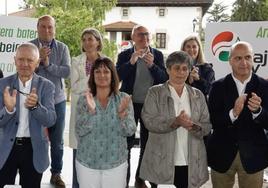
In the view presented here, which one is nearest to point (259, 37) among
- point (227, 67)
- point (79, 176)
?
point (227, 67)

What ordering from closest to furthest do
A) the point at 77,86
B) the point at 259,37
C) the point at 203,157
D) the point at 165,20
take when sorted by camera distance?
the point at 203,157
the point at 77,86
the point at 259,37
the point at 165,20

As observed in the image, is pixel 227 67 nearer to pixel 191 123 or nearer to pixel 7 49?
pixel 191 123

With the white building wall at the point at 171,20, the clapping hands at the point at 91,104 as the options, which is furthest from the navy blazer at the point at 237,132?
the white building wall at the point at 171,20

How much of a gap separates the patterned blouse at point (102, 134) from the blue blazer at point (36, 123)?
0.26 m

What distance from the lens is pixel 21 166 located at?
304cm

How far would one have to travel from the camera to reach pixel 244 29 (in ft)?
17.0

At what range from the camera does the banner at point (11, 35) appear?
5258mm

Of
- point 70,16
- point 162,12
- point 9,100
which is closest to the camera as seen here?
point 9,100

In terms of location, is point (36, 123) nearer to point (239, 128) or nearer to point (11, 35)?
point (239, 128)

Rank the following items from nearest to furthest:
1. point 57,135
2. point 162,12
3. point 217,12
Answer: point 57,135 < point 162,12 < point 217,12

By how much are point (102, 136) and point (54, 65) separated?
1.43 metres

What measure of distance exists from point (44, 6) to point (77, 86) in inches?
691

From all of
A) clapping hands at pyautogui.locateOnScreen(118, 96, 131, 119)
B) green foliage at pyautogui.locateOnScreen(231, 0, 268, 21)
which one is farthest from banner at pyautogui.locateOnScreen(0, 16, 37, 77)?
green foliage at pyautogui.locateOnScreen(231, 0, 268, 21)

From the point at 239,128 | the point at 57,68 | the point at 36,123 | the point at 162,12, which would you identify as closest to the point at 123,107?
the point at 36,123
